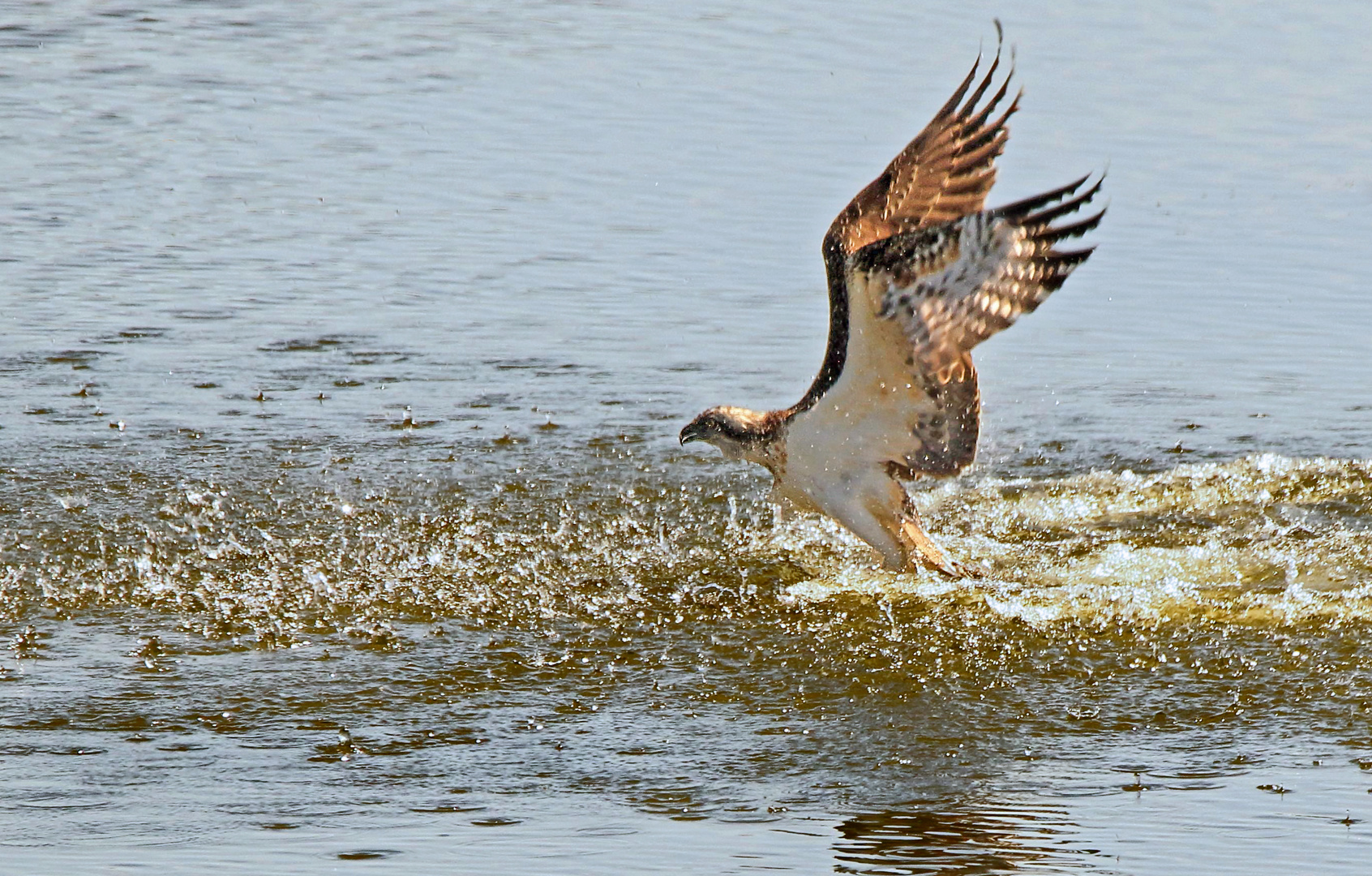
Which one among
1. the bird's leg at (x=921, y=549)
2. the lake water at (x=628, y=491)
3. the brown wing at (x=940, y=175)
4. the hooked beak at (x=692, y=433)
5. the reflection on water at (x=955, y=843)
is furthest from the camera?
the hooked beak at (x=692, y=433)

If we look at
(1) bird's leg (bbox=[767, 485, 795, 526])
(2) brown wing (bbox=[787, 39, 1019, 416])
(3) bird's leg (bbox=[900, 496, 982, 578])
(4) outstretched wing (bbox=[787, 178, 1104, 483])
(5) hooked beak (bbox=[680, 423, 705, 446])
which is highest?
(2) brown wing (bbox=[787, 39, 1019, 416])

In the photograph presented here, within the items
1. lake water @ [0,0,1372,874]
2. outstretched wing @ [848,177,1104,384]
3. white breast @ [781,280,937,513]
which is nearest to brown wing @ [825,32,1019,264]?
white breast @ [781,280,937,513]

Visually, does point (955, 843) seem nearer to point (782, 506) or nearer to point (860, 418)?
point (860, 418)

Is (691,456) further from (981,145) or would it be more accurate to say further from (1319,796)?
(1319,796)

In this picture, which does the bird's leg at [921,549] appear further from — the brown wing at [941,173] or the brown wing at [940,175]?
the brown wing at [941,173]

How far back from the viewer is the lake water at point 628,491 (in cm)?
498

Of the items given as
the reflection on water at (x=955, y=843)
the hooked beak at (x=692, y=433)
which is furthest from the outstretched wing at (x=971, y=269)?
the reflection on water at (x=955, y=843)

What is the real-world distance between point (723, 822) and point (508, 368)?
16.0 ft

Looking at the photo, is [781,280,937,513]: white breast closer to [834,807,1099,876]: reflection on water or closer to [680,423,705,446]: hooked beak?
[680,423,705,446]: hooked beak

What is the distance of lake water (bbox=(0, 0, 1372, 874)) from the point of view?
16.3 feet

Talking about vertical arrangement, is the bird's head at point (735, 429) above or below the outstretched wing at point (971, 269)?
below

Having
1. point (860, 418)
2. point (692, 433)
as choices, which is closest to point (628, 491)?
point (692, 433)

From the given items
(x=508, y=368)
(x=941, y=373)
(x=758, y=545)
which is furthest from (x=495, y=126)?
(x=941, y=373)

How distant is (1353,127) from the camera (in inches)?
531
